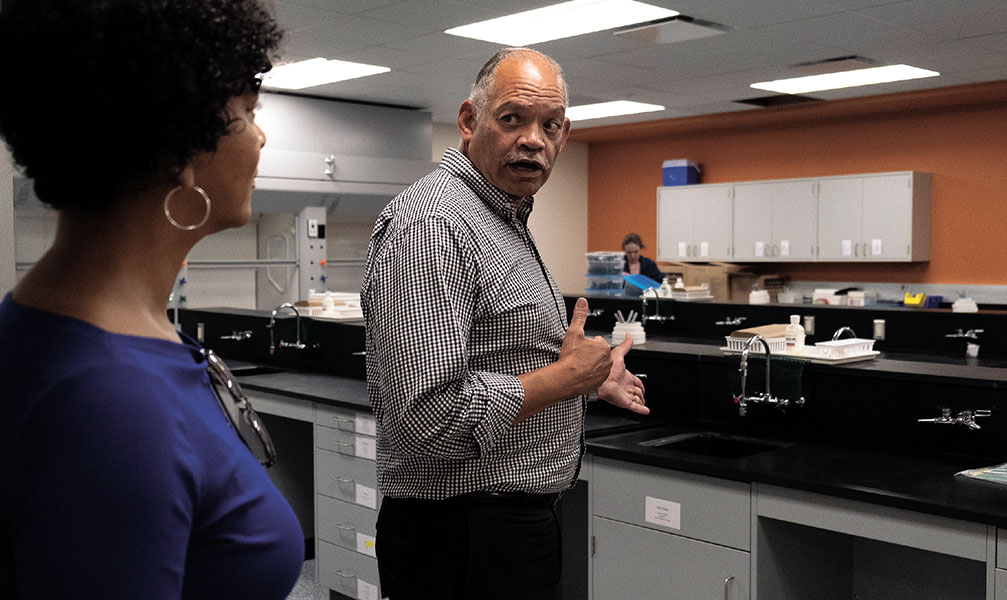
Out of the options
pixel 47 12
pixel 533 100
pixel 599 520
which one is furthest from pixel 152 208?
pixel 599 520

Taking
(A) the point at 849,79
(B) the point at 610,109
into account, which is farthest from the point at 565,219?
(A) the point at 849,79

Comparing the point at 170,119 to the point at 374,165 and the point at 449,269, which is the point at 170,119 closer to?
the point at 449,269

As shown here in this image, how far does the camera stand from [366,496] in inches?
147

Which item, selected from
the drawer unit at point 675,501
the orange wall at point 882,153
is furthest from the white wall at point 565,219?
the drawer unit at point 675,501

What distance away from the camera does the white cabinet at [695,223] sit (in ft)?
32.4

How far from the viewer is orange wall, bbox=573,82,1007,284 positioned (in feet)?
27.7

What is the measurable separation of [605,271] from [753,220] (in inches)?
78.6

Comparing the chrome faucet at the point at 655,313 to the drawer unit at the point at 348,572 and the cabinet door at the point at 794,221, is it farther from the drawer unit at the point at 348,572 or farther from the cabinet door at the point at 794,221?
the drawer unit at the point at 348,572

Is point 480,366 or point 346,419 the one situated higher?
point 480,366

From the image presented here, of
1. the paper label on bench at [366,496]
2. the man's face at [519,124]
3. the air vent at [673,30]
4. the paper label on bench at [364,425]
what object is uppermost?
the air vent at [673,30]

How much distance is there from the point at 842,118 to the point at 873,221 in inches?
47.5

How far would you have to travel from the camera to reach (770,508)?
101 inches

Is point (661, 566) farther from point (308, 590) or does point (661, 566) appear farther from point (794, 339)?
point (308, 590)

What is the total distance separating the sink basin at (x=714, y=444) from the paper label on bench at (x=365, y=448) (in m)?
1.16
